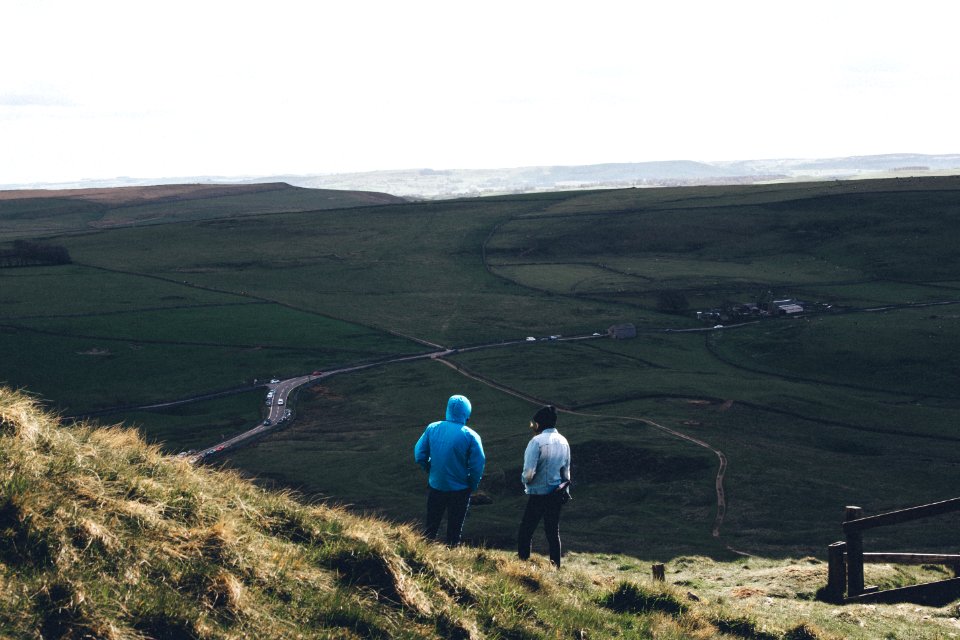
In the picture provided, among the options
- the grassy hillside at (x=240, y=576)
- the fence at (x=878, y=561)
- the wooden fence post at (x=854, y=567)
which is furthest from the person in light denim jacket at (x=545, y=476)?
the wooden fence post at (x=854, y=567)

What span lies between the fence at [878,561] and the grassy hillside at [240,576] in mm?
1480

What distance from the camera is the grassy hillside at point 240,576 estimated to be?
9.95 meters

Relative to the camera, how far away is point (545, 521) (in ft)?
57.8

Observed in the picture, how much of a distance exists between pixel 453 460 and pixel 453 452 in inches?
6.1

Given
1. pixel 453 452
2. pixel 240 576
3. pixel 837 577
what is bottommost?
pixel 837 577

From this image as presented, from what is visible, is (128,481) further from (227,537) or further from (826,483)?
(826,483)

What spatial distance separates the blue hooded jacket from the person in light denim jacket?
3.28 feet

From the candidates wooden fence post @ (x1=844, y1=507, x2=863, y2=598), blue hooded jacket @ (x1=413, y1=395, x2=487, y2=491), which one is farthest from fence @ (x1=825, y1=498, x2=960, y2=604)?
blue hooded jacket @ (x1=413, y1=395, x2=487, y2=491)

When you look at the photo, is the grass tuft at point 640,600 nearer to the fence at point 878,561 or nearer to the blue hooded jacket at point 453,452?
the blue hooded jacket at point 453,452

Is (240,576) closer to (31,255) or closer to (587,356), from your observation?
(587,356)

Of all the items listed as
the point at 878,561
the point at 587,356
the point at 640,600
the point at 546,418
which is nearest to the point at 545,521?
the point at 546,418

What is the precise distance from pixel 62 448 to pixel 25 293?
13995 centimetres

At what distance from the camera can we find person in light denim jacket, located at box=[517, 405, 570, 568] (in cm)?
1714

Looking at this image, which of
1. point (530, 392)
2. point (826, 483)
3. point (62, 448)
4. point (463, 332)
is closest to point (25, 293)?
point (463, 332)
